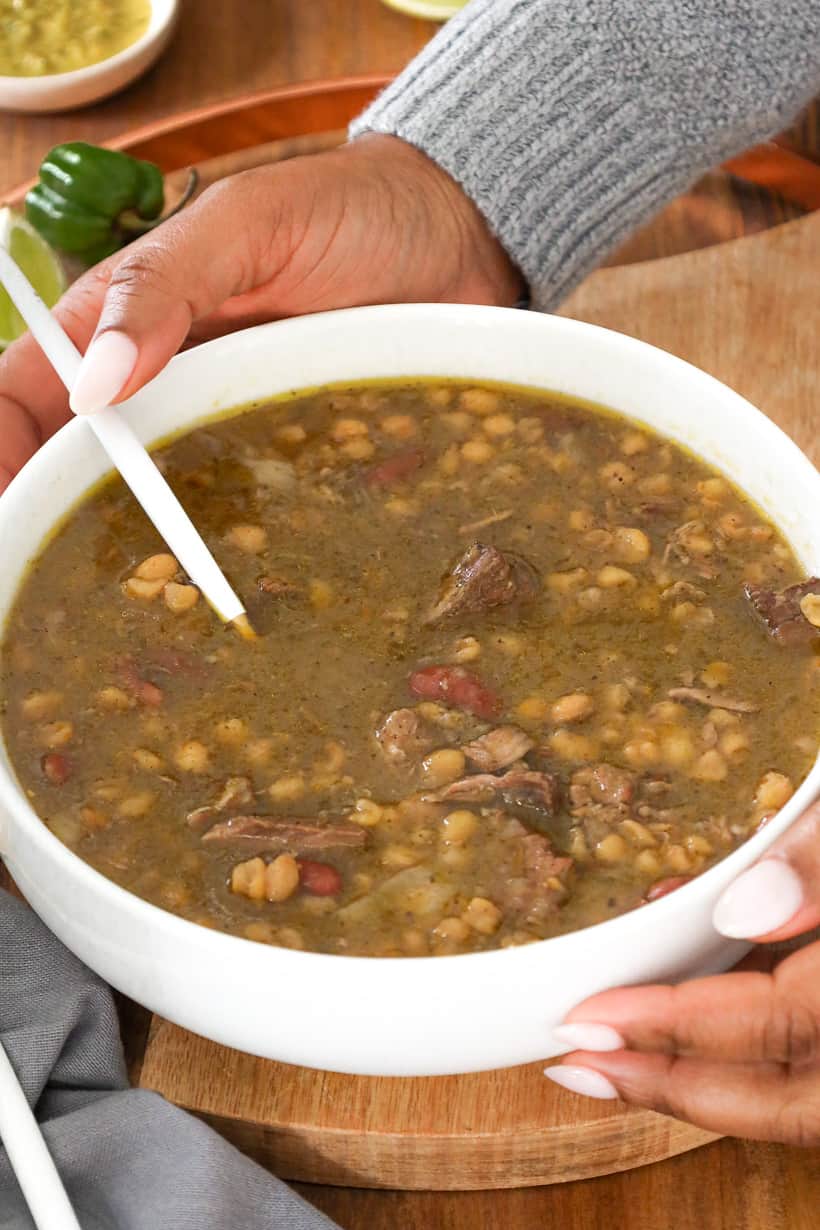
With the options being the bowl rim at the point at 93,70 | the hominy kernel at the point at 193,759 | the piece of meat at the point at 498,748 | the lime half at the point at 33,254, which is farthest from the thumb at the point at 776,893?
the bowl rim at the point at 93,70

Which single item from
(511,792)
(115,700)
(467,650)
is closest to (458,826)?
(511,792)

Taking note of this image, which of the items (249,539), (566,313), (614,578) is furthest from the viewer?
(566,313)

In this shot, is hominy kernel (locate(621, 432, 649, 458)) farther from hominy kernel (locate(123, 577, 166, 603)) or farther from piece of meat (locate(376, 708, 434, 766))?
hominy kernel (locate(123, 577, 166, 603))

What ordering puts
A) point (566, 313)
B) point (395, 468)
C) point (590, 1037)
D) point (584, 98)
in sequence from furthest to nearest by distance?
point (566, 313)
point (584, 98)
point (395, 468)
point (590, 1037)

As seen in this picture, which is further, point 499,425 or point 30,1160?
point 499,425

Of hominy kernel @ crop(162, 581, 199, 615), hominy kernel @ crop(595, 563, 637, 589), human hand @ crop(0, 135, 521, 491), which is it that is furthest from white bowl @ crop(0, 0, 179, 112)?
hominy kernel @ crop(595, 563, 637, 589)

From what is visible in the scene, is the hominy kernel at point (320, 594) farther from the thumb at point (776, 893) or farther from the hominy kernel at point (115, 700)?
the thumb at point (776, 893)

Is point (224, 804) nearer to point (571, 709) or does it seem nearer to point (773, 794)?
point (571, 709)
